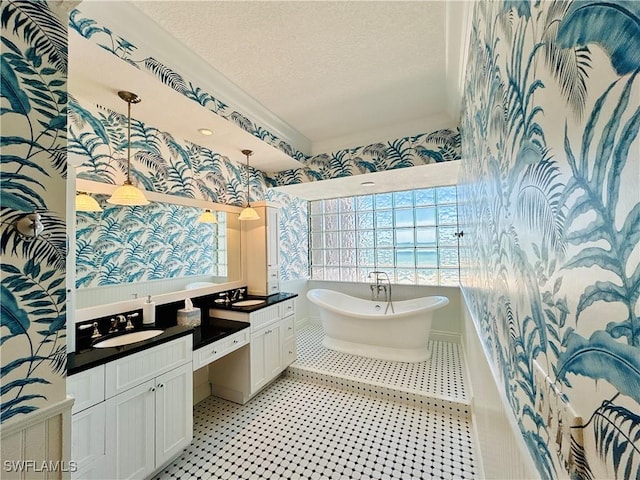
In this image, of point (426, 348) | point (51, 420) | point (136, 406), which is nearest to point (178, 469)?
point (136, 406)

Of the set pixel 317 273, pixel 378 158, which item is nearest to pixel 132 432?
pixel 378 158

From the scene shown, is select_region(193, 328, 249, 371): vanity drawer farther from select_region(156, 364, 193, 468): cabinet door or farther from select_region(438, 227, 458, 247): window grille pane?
select_region(438, 227, 458, 247): window grille pane

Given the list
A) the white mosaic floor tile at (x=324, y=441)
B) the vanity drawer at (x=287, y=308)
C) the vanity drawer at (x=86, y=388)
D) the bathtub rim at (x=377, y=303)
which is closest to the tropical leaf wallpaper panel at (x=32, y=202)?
the vanity drawer at (x=86, y=388)

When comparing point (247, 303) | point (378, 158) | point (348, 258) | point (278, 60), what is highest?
point (278, 60)

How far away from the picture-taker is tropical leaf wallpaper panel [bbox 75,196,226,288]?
1962 mm

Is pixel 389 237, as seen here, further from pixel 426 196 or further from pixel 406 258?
pixel 426 196

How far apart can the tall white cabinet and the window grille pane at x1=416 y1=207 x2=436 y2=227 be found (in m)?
2.42

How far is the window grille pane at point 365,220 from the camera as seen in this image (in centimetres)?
471

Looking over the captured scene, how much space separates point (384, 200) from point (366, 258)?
3.53 ft

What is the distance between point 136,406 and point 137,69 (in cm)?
207

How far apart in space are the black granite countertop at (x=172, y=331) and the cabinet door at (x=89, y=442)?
0.83 feet

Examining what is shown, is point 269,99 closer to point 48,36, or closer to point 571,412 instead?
point 48,36

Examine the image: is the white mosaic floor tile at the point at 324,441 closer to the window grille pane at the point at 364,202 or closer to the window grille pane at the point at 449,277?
the window grille pane at the point at 449,277

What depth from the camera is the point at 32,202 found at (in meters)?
0.94
